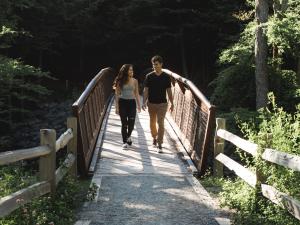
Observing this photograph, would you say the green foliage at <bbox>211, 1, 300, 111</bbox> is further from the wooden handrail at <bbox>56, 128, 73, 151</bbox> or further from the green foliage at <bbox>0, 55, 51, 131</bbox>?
the wooden handrail at <bbox>56, 128, 73, 151</bbox>

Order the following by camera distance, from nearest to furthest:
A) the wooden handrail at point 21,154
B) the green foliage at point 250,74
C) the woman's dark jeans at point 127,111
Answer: the wooden handrail at point 21,154
the woman's dark jeans at point 127,111
the green foliage at point 250,74

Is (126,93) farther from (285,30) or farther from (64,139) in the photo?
(285,30)

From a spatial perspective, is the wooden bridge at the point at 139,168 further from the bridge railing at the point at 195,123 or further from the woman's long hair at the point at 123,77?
the woman's long hair at the point at 123,77

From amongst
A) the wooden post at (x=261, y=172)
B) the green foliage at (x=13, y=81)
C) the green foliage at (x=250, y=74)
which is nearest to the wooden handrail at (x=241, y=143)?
the wooden post at (x=261, y=172)

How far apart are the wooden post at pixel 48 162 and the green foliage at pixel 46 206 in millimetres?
215

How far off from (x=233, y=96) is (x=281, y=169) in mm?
12274

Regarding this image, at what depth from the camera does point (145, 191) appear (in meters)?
7.87

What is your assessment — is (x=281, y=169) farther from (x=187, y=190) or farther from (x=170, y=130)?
(x=170, y=130)

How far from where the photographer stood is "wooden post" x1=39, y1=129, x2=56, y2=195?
649 cm

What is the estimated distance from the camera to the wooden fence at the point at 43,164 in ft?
16.9

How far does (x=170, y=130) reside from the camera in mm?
13953

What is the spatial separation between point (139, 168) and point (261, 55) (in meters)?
8.58

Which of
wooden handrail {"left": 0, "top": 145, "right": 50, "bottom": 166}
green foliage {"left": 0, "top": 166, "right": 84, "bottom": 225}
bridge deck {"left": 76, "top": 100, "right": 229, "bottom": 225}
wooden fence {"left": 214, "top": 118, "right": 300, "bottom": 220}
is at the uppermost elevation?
wooden handrail {"left": 0, "top": 145, "right": 50, "bottom": 166}

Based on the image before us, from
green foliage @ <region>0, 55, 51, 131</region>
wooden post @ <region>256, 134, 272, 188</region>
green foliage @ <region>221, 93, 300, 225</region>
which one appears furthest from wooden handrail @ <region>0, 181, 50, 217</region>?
green foliage @ <region>0, 55, 51, 131</region>
